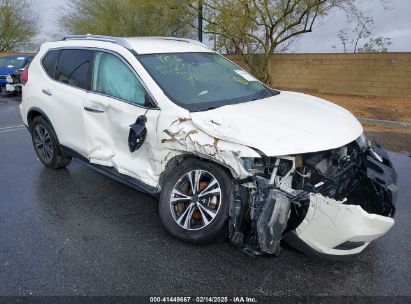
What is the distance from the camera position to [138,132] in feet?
12.1

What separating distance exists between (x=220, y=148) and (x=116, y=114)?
140 cm

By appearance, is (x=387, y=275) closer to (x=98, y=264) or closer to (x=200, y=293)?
(x=200, y=293)

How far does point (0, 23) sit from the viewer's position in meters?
38.6

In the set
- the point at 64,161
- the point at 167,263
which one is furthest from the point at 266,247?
the point at 64,161

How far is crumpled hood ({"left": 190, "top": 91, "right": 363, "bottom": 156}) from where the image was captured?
303 centimetres

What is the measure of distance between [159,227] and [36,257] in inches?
44.8

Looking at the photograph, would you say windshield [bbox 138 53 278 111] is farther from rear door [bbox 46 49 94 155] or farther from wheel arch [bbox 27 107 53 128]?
wheel arch [bbox 27 107 53 128]

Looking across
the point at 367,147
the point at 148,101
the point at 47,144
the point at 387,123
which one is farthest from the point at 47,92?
the point at 387,123

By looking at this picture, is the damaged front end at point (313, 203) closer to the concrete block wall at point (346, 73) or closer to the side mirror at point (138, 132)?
the side mirror at point (138, 132)

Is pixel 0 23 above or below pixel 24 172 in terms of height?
above

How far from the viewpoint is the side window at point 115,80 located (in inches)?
155

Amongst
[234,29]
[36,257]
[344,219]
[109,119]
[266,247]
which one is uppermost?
[234,29]

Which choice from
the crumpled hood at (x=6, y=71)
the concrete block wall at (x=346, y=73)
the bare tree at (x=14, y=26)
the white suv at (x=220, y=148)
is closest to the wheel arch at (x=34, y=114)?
the white suv at (x=220, y=148)

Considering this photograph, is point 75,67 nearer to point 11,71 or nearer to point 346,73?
point 346,73
